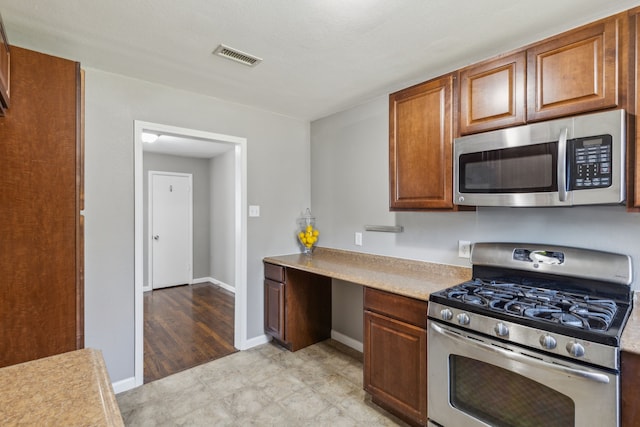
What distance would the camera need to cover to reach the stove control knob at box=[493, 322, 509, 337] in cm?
143

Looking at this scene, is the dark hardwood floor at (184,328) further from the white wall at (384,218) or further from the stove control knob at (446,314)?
the stove control knob at (446,314)

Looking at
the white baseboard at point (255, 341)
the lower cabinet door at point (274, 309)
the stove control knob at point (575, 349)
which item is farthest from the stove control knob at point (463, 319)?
the white baseboard at point (255, 341)

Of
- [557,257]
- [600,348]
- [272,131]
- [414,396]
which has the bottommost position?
[414,396]

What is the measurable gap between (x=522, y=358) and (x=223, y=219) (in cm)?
484

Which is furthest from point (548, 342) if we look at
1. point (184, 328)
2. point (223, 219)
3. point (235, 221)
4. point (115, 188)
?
point (223, 219)

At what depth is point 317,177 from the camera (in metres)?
3.54

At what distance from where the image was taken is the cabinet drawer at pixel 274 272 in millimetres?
2987

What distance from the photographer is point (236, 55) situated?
2.11 m

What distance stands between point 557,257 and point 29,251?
101 inches

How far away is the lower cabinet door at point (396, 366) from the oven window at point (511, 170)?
35.3 inches

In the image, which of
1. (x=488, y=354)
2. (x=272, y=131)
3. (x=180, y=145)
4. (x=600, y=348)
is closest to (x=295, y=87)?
(x=272, y=131)

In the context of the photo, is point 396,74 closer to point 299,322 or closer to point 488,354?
point 488,354

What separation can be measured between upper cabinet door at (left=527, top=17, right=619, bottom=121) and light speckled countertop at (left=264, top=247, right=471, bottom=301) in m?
1.10

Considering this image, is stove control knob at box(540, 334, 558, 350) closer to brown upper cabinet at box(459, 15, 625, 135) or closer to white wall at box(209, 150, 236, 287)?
brown upper cabinet at box(459, 15, 625, 135)
